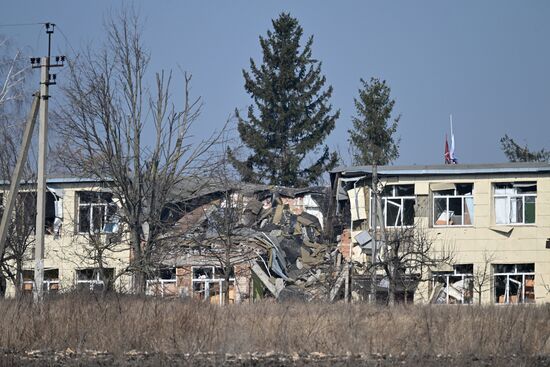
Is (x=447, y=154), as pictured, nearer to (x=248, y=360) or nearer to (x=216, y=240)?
(x=216, y=240)

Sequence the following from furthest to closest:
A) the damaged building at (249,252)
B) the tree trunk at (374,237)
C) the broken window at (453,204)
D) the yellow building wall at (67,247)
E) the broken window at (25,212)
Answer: the yellow building wall at (67,247) < the broken window at (453,204) < the damaged building at (249,252) < the broken window at (25,212) < the tree trunk at (374,237)

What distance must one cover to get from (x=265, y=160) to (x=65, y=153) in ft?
93.3

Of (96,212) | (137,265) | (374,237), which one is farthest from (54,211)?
(374,237)

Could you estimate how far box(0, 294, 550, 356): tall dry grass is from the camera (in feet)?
61.3

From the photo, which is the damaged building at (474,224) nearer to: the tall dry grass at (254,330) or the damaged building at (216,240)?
the damaged building at (216,240)

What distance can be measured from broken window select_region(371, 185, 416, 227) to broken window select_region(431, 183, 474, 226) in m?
1.03

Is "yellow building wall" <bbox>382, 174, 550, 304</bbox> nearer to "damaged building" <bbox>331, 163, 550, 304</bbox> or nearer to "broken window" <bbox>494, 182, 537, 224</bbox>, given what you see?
"damaged building" <bbox>331, 163, 550, 304</bbox>

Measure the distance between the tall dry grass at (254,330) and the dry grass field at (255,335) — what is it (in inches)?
0.8

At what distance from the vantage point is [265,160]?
6344cm

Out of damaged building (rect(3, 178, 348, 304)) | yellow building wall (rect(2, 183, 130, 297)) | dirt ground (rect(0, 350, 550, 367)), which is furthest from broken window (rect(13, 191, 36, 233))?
dirt ground (rect(0, 350, 550, 367))

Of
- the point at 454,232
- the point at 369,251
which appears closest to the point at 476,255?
the point at 454,232

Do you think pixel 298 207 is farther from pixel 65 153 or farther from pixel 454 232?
pixel 65 153

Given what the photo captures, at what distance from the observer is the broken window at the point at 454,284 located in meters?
41.2

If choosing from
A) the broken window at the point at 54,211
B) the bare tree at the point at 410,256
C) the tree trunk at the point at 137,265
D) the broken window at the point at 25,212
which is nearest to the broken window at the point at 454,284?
the bare tree at the point at 410,256
